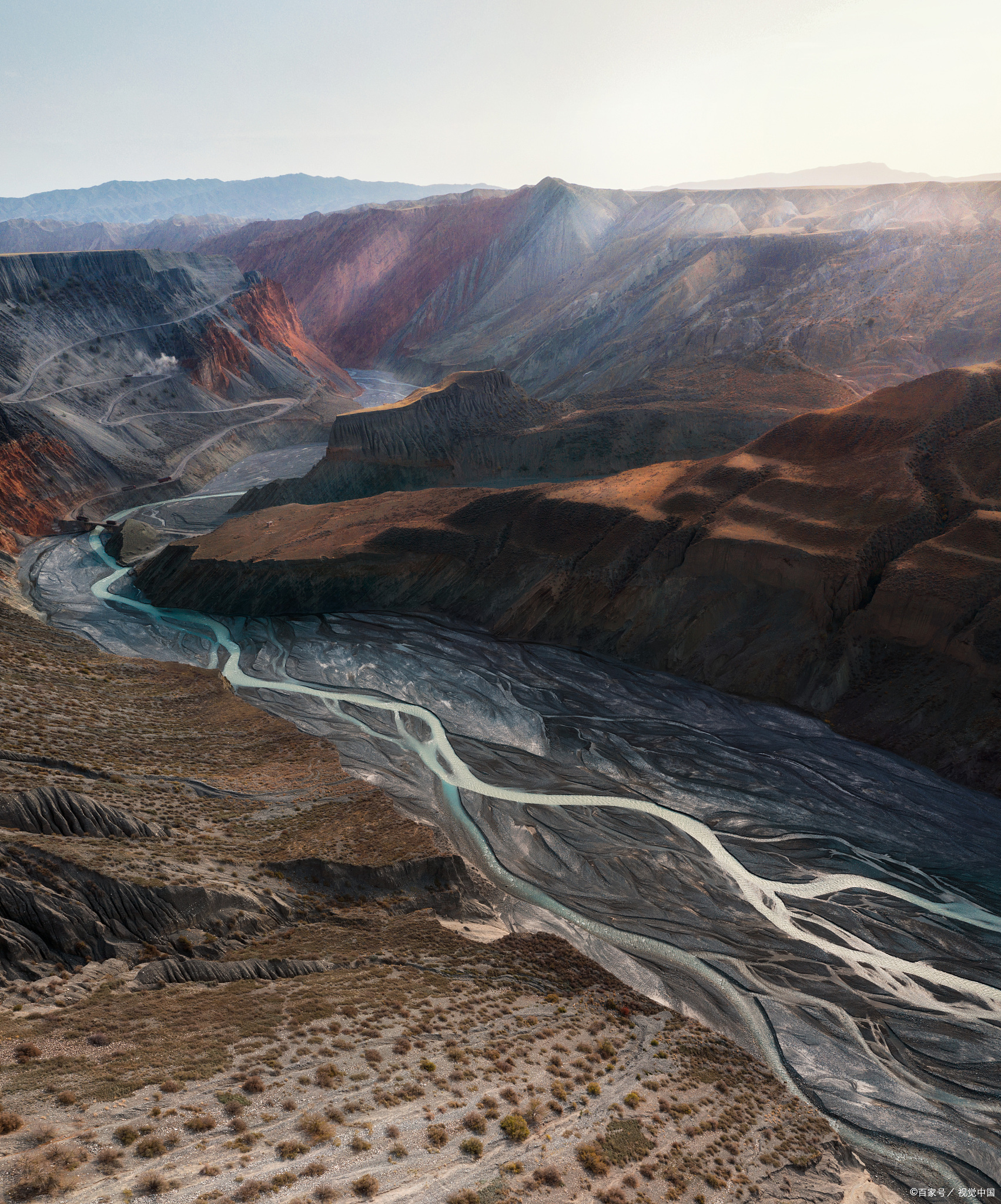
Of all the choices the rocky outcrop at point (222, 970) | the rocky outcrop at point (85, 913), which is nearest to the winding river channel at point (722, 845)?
the rocky outcrop at point (222, 970)

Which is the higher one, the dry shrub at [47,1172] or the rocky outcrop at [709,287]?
the rocky outcrop at [709,287]

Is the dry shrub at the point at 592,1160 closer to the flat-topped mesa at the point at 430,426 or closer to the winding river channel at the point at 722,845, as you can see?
the winding river channel at the point at 722,845

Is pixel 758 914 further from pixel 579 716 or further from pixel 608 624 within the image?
pixel 608 624

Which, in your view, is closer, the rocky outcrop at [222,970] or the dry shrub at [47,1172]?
the dry shrub at [47,1172]

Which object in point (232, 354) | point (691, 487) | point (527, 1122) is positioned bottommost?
point (527, 1122)

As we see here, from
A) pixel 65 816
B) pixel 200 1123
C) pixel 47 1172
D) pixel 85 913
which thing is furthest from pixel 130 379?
pixel 47 1172

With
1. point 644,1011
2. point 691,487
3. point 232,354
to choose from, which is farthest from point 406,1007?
point 232,354
